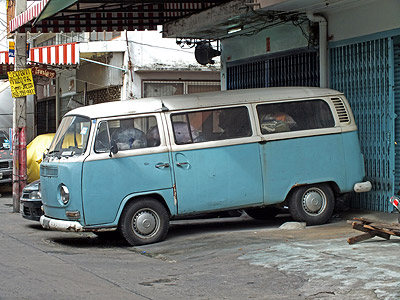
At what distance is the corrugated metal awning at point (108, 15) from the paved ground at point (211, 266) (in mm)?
5110

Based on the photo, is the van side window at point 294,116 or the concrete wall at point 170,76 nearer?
the van side window at point 294,116

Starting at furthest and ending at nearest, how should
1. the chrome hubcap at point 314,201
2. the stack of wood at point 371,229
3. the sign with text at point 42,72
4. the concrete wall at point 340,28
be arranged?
1. the sign with text at point 42,72
2. the concrete wall at point 340,28
3. the chrome hubcap at point 314,201
4. the stack of wood at point 371,229

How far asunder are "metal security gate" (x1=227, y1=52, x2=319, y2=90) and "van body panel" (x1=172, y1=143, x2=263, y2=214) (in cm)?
357

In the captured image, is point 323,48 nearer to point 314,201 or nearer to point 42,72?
point 314,201

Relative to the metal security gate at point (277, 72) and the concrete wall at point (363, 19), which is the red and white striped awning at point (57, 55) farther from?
the concrete wall at point (363, 19)

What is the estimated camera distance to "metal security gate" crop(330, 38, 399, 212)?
11602mm

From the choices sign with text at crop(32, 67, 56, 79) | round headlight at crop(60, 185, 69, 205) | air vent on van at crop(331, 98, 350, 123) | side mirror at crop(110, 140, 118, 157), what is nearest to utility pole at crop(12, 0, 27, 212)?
sign with text at crop(32, 67, 56, 79)

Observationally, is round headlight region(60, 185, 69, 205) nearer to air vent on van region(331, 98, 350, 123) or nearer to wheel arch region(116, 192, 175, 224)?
wheel arch region(116, 192, 175, 224)

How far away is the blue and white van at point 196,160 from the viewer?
392 inches

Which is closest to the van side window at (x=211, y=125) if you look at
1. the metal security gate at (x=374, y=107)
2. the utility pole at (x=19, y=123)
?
the metal security gate at (x=374, y=107)

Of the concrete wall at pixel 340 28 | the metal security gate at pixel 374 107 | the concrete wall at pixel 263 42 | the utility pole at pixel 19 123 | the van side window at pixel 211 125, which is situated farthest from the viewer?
the utility pole at pixel 19 123

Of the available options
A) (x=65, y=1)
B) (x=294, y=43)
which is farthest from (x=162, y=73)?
(x=65, y=1)

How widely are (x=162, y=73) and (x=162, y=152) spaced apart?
11392 mm

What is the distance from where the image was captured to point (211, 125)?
34.9ft
